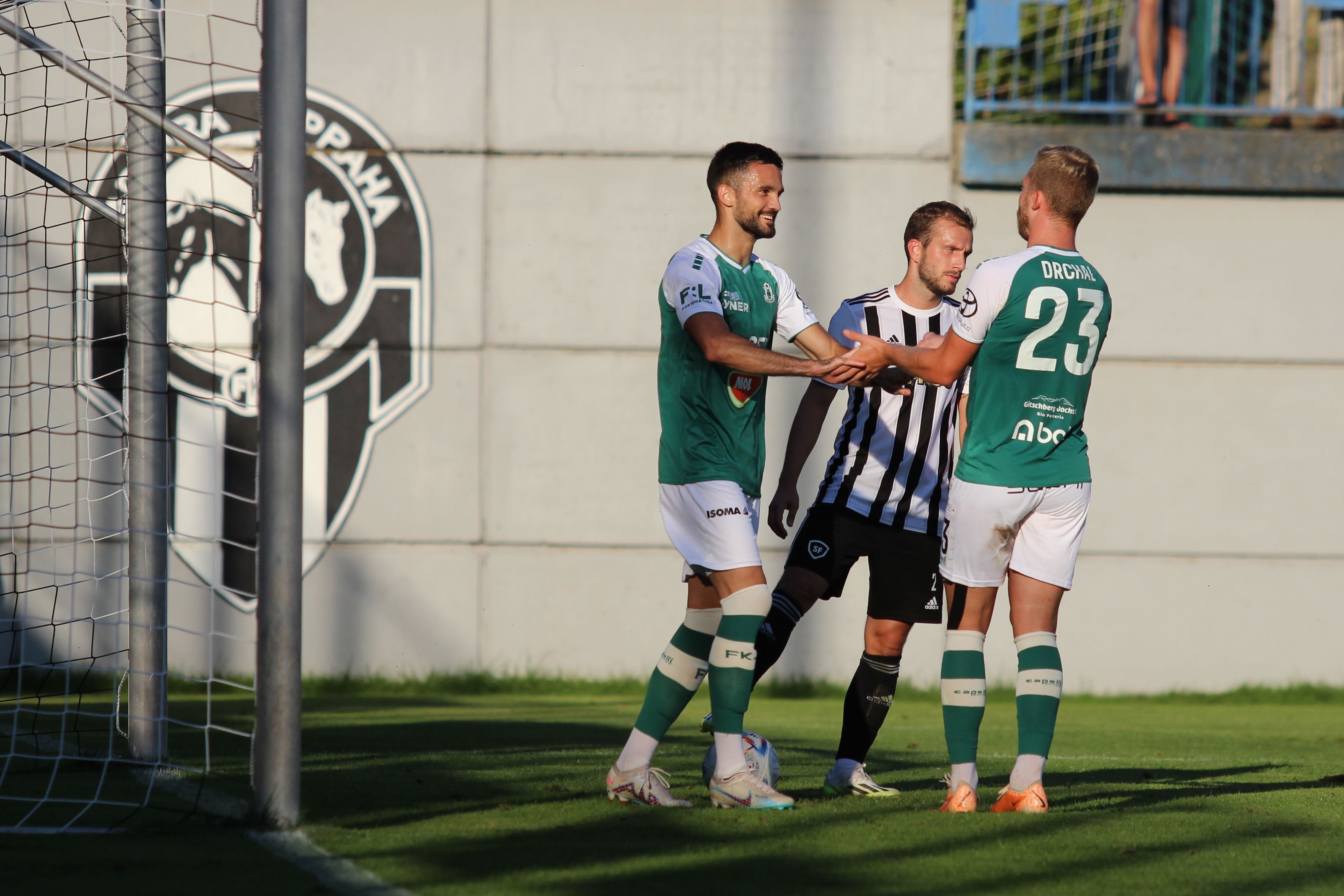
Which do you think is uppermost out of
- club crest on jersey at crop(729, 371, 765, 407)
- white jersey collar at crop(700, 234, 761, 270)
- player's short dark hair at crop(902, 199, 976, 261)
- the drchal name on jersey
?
player's short dark hair at crop(902, 199, 976, 261)

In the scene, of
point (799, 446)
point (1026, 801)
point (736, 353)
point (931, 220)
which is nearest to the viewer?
point (736, 353)

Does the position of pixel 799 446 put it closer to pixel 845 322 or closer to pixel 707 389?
pixel 845 322

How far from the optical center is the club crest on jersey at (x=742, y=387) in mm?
4348

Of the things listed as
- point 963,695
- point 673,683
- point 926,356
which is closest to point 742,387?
point 926,356

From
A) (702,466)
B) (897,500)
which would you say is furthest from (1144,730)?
(702,466)

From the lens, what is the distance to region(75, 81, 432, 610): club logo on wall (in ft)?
30.9

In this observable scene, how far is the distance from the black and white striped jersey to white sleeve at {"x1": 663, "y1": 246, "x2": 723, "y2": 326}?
0.80 meters

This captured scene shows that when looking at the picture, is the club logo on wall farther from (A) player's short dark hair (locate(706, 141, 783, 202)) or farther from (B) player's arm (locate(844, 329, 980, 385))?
(B) player's arm (locate(844, 329, 980, 385))

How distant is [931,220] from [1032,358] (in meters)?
0.95

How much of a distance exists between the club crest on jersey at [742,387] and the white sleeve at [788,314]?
28cm

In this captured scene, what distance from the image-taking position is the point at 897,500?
16.2 feet

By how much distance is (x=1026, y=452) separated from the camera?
418 centimetres

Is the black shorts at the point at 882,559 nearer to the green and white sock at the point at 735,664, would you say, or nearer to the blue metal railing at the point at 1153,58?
the green and white sock at the point at 735,664

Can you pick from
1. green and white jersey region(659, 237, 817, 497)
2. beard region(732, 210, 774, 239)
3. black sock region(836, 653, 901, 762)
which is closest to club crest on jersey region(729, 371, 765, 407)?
green and white jersey region(659, 237, 817, 497)
